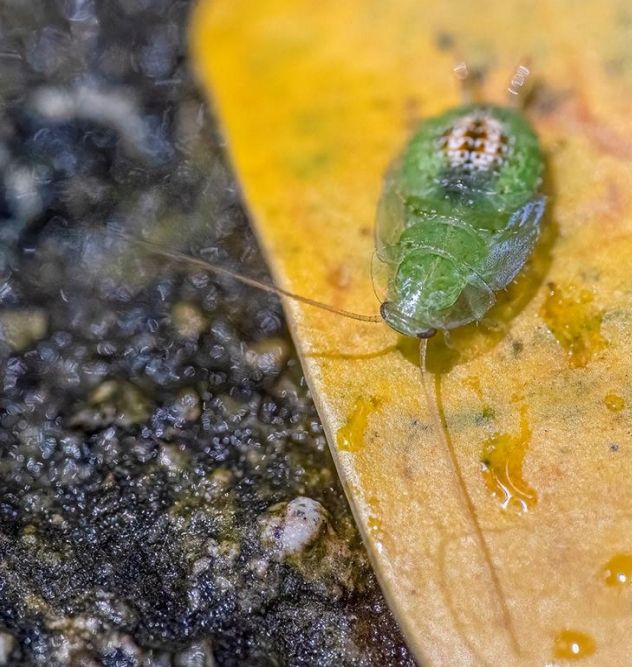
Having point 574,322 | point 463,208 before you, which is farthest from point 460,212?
point 574,322

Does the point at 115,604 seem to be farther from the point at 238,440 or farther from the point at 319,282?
the point at 319,282

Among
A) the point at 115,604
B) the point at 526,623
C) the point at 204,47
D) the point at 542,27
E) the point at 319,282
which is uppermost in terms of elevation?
the point at 542,27

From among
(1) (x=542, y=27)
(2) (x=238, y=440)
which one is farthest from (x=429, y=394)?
(1) (x=542, y=27)

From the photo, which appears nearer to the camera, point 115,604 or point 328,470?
point 115,604

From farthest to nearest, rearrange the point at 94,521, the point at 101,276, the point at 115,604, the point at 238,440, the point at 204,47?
the point at 204,47, the point at 101,276, the point at 238,440, the point at 94,521, the point at 115,604

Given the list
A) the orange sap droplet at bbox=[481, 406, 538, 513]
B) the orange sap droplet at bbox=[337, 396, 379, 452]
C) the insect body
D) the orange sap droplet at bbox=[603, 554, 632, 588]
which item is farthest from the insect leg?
the orange sap droplet at bbox=[603, 554, 632, 588]

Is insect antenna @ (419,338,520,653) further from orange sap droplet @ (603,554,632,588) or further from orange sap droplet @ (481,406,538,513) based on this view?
orange sap droplet @ (603,554,632,588)

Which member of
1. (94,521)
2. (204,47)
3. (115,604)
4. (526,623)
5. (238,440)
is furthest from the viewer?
(204,47)
